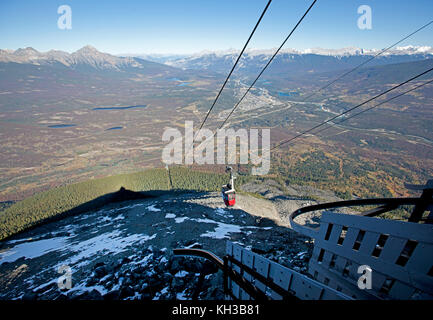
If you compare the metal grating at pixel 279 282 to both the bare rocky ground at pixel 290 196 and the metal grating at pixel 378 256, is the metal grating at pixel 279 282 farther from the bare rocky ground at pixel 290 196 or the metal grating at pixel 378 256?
the bare rocky ground at pixel 290 196

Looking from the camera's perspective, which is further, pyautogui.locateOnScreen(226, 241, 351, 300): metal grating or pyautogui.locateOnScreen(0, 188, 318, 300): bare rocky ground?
pyautogui.locateOnScreen(0, 188, 318, 300): bare rocky ground

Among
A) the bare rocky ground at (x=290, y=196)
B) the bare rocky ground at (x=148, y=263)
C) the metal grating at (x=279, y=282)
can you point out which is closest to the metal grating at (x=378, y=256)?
the metal grating at (x=279, y=282)

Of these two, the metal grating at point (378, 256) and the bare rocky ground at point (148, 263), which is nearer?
the metal grating at point (378, 256)

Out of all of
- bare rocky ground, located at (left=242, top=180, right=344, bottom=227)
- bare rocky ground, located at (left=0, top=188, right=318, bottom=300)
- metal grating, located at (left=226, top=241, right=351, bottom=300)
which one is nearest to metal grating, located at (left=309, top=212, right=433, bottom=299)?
metal grating, located at (left=226, top=241, right=351, bottom=300)

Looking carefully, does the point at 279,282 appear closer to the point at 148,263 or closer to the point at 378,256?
the point at 378,256

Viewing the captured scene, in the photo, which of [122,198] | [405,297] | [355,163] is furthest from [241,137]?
[405,297]

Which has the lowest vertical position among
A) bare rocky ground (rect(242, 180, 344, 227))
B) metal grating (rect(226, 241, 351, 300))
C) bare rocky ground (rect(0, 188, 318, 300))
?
bare rocky ground (rect(242, 180, 344, 227))

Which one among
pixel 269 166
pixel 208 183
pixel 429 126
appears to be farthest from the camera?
pixel 429 126

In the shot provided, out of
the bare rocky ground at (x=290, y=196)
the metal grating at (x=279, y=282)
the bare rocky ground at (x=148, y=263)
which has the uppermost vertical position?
the metal grating at (x=279, y=282)

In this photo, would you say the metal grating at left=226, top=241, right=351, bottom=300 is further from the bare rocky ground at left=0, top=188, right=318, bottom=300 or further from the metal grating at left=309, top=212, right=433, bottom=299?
the metal grating at left=309, top=212, right=433, bottom=299

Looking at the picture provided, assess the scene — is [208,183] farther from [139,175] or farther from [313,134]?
[313,134]

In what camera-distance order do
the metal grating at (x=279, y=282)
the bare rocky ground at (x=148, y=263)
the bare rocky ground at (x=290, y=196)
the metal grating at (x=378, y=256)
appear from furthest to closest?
the bare rocky ground at (x=290, y=196), the bare rocky ground at (x=148, y=263), the metal grating at (x=378, y=256), the metal grating at (x=279, y=282)
